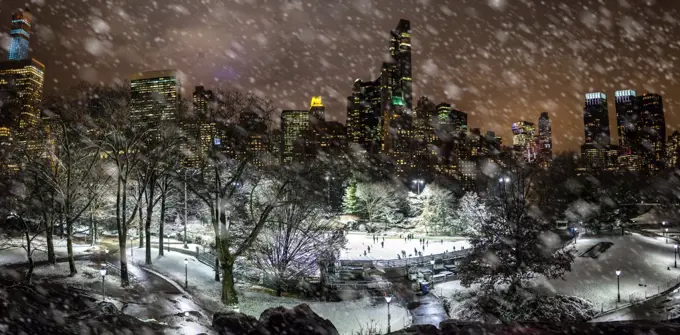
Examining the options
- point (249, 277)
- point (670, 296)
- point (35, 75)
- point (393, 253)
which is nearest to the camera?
point (670, 296)

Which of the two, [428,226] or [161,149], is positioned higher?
[161,149]

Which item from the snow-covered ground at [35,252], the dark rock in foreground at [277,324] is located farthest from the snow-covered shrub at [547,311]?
the snow-covered ground at [35,252]

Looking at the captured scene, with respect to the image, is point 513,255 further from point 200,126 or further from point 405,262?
point 200,126

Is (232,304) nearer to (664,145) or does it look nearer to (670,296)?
(670,296)

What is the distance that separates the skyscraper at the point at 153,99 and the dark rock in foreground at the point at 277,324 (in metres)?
14.3

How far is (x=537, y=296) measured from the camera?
21.5m

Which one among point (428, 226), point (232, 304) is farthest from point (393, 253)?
point (232, 304)

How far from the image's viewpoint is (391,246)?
46969 mm

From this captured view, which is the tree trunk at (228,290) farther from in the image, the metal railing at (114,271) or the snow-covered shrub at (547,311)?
the snow-covered shrub at (547,311)

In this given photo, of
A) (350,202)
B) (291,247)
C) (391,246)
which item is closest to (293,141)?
(350,202)

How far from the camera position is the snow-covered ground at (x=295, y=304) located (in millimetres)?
20547

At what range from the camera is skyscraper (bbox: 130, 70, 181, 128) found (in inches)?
862

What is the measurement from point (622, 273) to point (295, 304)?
83.3 feet

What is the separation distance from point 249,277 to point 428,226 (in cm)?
3284
